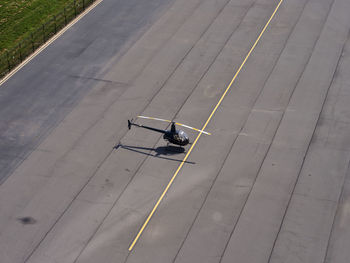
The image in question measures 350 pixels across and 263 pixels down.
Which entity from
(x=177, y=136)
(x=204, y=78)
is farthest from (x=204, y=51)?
(x=177, y=136)

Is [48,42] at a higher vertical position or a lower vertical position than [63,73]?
higher

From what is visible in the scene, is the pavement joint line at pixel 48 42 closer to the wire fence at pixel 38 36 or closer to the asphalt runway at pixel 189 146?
the wire fence at pixel 38 36

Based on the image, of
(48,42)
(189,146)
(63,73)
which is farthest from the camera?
(48,42)

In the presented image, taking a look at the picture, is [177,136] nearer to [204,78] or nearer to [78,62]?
[204,78]

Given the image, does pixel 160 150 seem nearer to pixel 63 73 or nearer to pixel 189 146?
pixel 189 146

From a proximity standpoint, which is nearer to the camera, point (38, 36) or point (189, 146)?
point (189, 146)

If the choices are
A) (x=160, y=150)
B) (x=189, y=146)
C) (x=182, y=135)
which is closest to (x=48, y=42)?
(x=160, y=150)

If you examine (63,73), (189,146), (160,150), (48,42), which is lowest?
(160,150)
